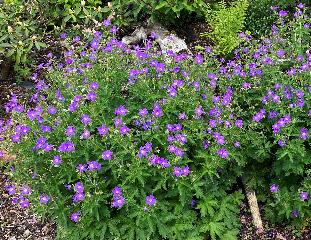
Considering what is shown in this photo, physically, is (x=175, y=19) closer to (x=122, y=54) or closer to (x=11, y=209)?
(x=122, y=54)

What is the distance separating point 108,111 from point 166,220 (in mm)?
1083

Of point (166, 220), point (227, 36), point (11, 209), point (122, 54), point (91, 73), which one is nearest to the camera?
point (166, 220)

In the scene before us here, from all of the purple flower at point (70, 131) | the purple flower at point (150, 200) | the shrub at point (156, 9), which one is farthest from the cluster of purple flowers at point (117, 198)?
the shrub at point (156, 9)

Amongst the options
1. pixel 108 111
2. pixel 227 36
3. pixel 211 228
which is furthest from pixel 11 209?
pixel 227 36

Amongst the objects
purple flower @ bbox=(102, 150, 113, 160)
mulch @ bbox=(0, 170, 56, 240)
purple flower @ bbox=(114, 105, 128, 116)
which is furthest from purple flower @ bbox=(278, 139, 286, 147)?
mulch @ bbox=(0, 170, 56, 240)

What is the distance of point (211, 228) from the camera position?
15.2 feet

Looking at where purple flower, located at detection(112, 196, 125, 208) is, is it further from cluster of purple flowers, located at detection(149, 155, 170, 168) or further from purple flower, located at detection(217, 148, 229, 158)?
purple flower, located at detection(217, 148, 229, 158)

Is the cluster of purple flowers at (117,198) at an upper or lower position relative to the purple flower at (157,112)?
lower

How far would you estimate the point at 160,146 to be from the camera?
4488 millimetres

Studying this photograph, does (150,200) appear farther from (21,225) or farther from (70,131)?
(21,225)

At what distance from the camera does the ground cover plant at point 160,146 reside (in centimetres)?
424

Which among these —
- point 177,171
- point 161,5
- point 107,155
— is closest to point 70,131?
point 107,155

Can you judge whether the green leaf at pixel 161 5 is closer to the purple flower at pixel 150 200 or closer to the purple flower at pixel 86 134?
the purple flower at pixel 86 134

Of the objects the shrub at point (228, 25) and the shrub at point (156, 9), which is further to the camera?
the shrub at point (156, 9)
